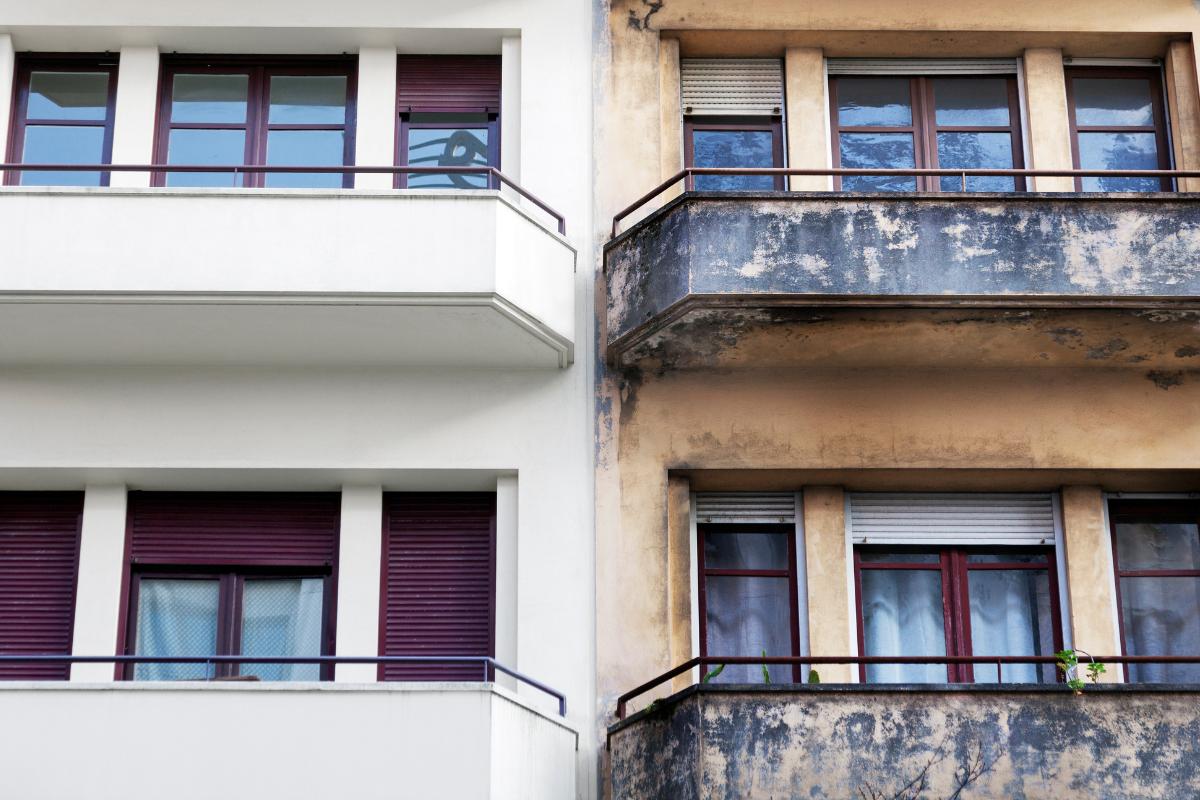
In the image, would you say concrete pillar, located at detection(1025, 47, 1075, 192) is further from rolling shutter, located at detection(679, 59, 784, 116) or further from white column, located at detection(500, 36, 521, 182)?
white column, located at detection(500, 36, 521, 182)

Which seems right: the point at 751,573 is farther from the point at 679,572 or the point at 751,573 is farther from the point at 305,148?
the point at 305,148

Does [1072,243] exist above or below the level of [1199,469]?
above

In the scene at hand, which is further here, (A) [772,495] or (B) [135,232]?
(A) [772,495]

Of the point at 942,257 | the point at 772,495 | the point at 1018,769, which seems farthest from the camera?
the point at 772,495

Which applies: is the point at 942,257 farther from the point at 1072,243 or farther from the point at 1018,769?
the point at 1018,769

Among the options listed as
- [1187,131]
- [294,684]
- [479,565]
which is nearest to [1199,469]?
[1187,131]

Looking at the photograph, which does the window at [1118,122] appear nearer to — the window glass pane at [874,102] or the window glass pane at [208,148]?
the window glass pane at [874,102]

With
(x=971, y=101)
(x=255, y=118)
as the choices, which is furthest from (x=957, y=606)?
(x=255, y=118)

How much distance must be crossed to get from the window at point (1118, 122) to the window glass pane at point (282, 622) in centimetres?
780

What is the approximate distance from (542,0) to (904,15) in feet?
10.6

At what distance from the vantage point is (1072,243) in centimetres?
1480

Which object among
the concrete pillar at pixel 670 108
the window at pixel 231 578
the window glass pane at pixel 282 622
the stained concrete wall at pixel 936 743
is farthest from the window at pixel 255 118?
the stained concrete wall at pixel 936 743

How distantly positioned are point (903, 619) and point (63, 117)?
8682mm

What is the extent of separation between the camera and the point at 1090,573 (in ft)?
51.0
